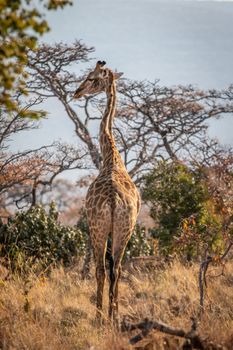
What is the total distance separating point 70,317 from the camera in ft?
24.1

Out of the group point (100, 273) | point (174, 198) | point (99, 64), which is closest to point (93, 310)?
point (100, 273)

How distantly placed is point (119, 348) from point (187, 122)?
12.3 meters

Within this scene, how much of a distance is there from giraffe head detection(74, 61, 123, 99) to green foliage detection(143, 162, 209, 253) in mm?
4180

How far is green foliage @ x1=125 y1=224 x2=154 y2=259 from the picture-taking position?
12.6 meters

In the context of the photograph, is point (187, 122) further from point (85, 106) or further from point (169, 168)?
point (169, 168)

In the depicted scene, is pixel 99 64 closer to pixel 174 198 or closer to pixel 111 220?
pixel 111 220

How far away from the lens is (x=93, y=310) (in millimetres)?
7805

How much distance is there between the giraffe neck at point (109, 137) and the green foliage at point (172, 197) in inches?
161

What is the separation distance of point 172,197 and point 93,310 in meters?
5.01

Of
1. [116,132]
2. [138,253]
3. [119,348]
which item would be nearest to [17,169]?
[138,253]

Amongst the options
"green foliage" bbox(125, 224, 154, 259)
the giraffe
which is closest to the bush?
"green foliage" bbox(125, 224, 154, 259)

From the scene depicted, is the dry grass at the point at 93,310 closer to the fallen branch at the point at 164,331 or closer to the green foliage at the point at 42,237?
the fallen branch at the point at 164,331

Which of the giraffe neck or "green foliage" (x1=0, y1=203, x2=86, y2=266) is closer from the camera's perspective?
the giraffe neck

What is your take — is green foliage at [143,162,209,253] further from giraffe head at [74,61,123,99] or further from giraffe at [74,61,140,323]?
giraffe at [74,61,140,323]
